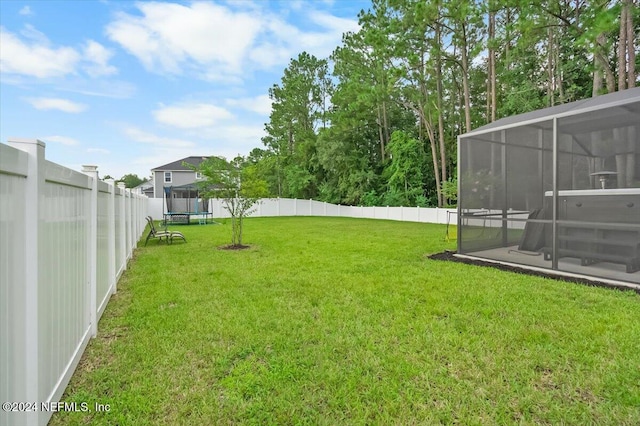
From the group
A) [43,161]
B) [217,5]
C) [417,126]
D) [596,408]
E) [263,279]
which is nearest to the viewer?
[43,161]

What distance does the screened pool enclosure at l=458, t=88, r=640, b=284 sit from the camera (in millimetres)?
4621

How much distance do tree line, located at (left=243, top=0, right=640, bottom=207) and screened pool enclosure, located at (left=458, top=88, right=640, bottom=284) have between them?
14.8 feet

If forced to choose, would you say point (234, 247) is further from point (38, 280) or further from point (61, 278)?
point (38, 280)

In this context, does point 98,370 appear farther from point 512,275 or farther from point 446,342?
point 512,275

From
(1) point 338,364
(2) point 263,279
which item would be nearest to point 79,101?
(2) point 263,279

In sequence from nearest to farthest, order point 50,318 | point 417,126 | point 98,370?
point 50,318 → point 98,370 → point 417,126

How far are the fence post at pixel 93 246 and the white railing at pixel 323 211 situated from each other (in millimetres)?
14535

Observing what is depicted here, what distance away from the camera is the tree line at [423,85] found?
1039cm

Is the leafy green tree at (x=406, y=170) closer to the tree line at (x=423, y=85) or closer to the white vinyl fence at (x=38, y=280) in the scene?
the tree line at (x=423, y=85)

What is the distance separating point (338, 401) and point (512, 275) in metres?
4.35

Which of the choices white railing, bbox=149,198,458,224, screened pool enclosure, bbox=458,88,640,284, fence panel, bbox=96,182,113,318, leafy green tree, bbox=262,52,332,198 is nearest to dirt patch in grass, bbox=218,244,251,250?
fence panel, bbox=96,182,113,318

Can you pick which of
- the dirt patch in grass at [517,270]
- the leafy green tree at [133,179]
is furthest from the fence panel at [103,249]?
the leafy green tree at [133,179]

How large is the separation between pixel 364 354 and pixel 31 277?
2156mm

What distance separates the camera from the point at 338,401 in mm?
2016
